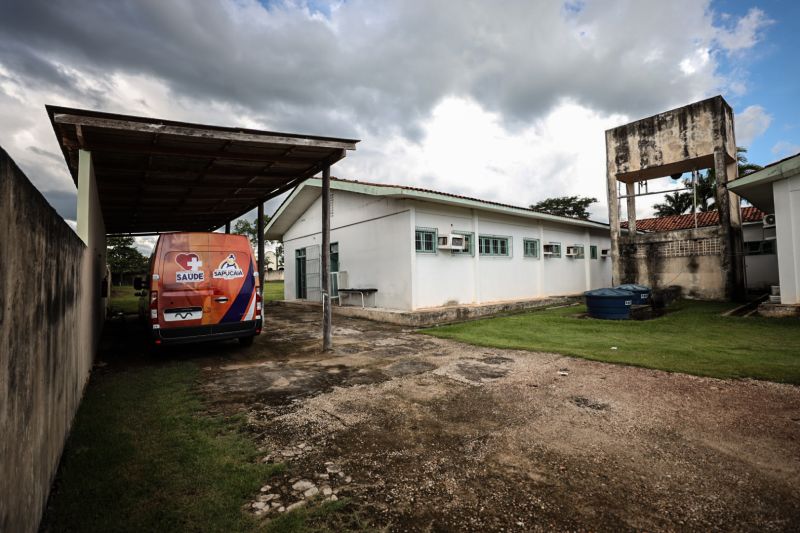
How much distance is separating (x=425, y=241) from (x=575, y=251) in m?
9.40

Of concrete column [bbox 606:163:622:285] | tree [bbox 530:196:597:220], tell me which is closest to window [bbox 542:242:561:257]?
concrete column [bbox 606:163:622:285]

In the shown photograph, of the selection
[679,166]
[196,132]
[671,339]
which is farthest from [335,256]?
[679,166]

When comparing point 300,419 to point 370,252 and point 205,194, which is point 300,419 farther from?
point 370,252

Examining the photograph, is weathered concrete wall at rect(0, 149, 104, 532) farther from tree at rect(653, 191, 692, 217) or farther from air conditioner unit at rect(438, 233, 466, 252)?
tree at rect(653, 191, 692, 217)

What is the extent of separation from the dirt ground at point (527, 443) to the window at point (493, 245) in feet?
26.0

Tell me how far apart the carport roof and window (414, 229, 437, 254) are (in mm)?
4410

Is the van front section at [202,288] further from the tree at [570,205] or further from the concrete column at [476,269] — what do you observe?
the tree at [570,205]

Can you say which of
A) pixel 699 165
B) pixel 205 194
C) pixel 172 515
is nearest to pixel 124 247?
pixel 205 194

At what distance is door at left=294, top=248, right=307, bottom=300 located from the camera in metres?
17.7

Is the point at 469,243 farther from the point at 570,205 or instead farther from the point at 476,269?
the point at 570,205

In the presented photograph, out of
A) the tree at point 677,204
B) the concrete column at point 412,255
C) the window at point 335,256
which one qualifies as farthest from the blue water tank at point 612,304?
the tree at point 677,204

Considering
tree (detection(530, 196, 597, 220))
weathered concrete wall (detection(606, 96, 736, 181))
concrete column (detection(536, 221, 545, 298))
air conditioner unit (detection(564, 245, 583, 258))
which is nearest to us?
weathered concrete wall (detection(606, 96, 736, 181))

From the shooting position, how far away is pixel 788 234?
9461 millimetres

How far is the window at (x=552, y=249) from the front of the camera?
1586 centimetres
